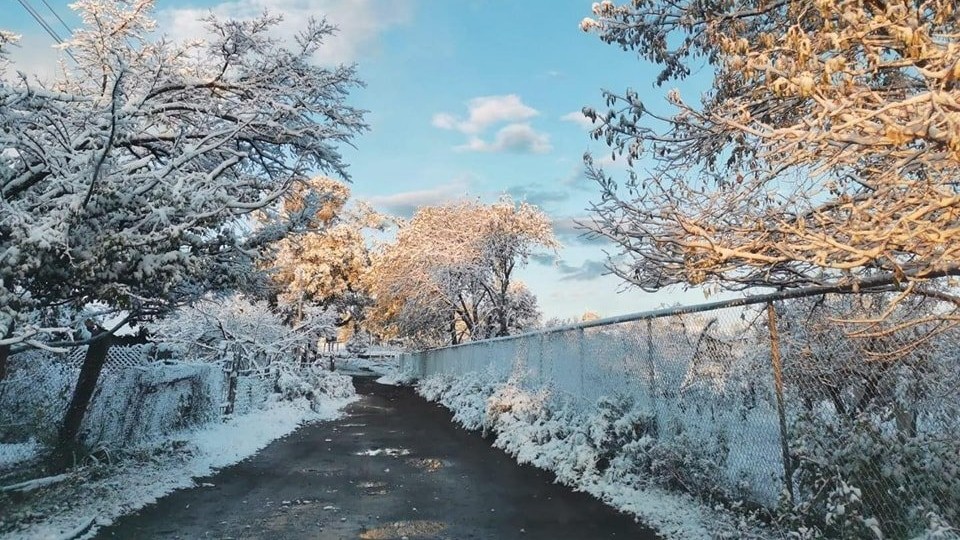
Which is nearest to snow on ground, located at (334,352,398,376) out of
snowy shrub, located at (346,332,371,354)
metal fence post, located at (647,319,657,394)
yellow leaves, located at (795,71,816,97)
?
snowy shrub, located at (346,332,371,354)

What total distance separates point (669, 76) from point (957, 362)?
4.69m

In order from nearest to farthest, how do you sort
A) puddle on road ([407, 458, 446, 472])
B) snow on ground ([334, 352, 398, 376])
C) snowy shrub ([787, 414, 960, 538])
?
1. snowy shrub ([787, 414, 960, 538])
2. puddle on road ([407, 458, 446, 472])
3. snow on ground ([334, 352, 398, 376])

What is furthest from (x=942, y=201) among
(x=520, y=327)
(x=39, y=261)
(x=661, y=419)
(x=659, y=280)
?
(x=520, y=327)

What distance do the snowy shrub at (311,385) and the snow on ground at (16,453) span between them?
29.2 feet

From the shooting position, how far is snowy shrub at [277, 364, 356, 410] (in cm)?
1877

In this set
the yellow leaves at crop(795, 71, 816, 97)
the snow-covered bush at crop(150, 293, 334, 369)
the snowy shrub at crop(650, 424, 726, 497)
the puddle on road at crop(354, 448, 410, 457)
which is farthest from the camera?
the snow-covered bush at crop(150, 293, 334, 369)

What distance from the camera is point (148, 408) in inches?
390

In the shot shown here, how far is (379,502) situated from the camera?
7.21 metres

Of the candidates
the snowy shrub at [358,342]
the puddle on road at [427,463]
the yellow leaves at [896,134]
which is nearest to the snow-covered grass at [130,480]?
the puddle on road at [427,463]

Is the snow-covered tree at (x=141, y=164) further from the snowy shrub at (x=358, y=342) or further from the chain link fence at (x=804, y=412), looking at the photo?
the snowy shrub at (x=358, y=342)

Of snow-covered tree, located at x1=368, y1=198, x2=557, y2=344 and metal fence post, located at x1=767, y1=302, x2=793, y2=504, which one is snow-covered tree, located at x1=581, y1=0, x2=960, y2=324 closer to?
metal fence post, located at x1=767, y1=302, x2=793, y2=504

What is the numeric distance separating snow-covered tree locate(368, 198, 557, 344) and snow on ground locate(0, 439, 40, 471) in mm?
22738

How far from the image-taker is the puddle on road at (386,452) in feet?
35.9

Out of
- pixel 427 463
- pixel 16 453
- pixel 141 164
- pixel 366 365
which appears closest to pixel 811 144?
pixel 141 164
